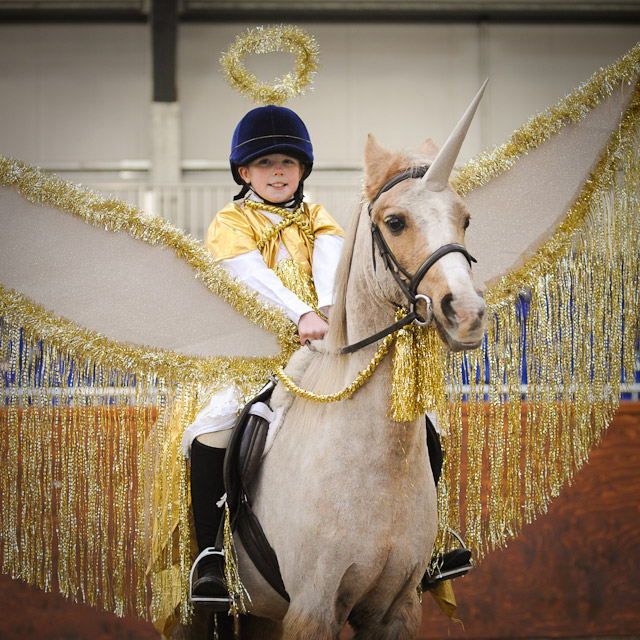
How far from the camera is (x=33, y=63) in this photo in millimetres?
7059


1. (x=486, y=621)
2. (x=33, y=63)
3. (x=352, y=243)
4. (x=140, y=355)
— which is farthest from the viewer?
(x=33, y=63)

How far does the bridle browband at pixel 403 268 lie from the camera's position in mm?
1372

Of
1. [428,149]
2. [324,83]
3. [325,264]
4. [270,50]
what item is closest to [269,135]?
[270,50]

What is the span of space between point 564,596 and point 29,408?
291 cm

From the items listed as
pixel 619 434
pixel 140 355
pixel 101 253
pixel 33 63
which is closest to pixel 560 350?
pixel 140 355

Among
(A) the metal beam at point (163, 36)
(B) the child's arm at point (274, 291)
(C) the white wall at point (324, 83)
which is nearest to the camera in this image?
(B) the child's arm at point (274, 291)

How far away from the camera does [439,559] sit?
2.00 meters

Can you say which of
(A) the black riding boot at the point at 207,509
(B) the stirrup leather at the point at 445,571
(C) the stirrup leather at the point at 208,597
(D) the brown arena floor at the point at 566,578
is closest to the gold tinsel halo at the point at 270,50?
(A) the black riding boot at the point at 207,509

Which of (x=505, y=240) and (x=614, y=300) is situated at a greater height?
(x=505, y=240)

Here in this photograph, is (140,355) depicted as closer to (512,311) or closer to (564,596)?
(512,311)

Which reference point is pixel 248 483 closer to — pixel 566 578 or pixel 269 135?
pixel 269 135

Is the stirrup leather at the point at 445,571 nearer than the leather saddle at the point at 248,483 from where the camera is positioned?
No

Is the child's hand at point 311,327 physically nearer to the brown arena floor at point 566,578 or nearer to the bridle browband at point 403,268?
the bridle browband at point 403,268

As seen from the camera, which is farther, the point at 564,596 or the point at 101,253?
the point at 564,596
